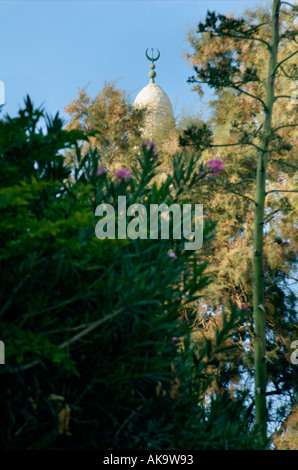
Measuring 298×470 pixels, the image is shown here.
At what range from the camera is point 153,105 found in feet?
58.9

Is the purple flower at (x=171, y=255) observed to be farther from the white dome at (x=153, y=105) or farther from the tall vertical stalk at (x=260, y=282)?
the white dome at (x=153, y=105)

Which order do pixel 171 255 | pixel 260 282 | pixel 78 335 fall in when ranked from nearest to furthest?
pixel 78 335 → pixel 171 255 → pixel 260 282

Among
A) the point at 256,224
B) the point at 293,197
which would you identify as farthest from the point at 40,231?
the point at 293,197

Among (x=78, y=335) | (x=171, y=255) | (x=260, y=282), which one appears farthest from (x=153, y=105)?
(x=78, y=335)

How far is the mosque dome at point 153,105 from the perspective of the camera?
1753cm

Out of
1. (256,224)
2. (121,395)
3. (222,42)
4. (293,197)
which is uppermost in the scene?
(222,42)

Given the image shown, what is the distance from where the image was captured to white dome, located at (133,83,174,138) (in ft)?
57.8

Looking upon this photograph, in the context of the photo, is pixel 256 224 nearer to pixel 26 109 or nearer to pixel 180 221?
pixel 180 221

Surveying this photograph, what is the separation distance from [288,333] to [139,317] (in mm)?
9536

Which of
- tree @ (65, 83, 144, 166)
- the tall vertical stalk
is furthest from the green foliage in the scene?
tree @ (65, 83, 144, 166)

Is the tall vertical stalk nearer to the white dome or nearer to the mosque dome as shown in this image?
the mosque dome

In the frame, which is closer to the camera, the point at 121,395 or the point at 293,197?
the point at 121,395

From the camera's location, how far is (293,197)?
12.6m

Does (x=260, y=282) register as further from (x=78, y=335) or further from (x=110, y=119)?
(x=110, y=119)
